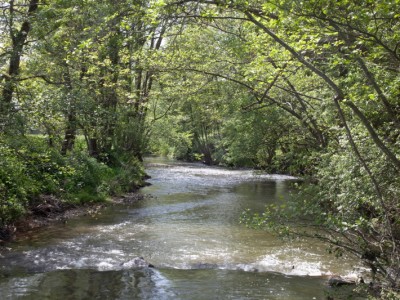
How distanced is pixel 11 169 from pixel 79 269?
4.33 metres

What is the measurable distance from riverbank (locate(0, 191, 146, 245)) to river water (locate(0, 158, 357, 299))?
39 cm

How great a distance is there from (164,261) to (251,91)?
17.9 ft

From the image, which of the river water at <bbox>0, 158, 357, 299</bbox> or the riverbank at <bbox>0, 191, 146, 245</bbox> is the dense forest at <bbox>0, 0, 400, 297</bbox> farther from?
the river water at <bbox>0, 158, 357, 299</bbox>

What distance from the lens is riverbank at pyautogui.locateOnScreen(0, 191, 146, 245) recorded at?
11666mm

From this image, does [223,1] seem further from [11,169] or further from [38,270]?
[11,169]

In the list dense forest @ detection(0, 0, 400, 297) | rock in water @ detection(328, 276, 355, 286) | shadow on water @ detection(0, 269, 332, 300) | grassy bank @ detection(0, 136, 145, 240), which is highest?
dense forest @ detection(0, 0, 400, 297)

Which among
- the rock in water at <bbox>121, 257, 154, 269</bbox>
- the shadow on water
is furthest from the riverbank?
the rock in water at <bbox>121, 257, 154, 269</bbox>

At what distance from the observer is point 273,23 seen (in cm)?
635

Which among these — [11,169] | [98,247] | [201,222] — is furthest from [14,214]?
[201,222]

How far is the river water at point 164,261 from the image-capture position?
26.4 ft

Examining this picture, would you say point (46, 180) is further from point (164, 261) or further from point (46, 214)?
point (164, 261)

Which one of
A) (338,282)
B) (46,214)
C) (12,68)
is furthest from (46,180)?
(338,282)

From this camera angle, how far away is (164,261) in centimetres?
1019

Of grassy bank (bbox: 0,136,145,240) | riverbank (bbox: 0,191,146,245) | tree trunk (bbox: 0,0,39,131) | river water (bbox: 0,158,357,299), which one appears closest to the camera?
river water (bbox: 0,158,357,299)
